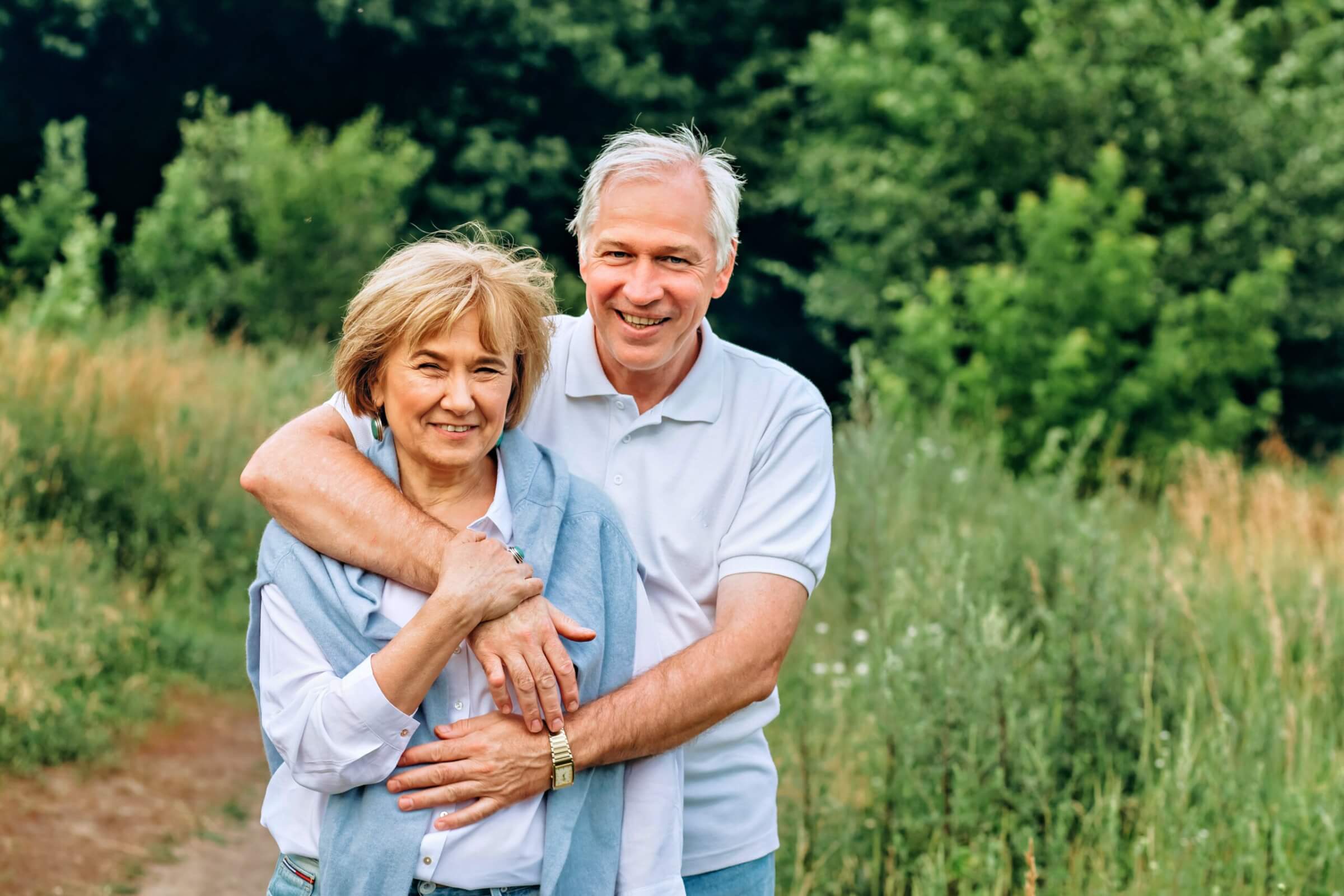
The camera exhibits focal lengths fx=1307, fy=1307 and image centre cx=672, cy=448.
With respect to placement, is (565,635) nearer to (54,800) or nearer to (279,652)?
(279,652)

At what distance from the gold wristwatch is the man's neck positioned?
28.2 inches

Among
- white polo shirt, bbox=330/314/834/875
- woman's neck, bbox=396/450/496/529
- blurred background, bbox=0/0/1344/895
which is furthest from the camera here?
blurred background, bbox=0/0/1344/895

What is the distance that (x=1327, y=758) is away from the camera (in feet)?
14.2

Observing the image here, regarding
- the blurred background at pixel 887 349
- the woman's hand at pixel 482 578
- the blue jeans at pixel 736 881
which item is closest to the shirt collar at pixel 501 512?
the woman's hand at pixel 482 578

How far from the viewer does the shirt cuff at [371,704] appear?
199cm

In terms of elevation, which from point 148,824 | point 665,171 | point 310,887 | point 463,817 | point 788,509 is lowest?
point 148,824

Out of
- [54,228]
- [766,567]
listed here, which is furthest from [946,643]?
[54,228]

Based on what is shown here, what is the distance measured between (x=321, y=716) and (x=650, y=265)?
3.35ft

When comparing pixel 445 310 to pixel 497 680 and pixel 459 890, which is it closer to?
pixel 497 680

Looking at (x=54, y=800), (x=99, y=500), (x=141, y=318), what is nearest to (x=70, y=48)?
(x=141, y=318)

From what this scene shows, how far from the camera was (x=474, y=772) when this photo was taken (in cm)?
207

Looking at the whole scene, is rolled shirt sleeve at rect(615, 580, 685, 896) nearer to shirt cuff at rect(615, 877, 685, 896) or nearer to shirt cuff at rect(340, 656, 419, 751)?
shirt cuff at rect(615, 877, 685, 896)

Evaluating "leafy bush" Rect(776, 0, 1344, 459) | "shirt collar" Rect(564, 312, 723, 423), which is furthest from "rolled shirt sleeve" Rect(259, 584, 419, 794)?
"leafy bush" Rect(776, 0, 1344, 459)

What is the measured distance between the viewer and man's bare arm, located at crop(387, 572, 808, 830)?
6.77ft
